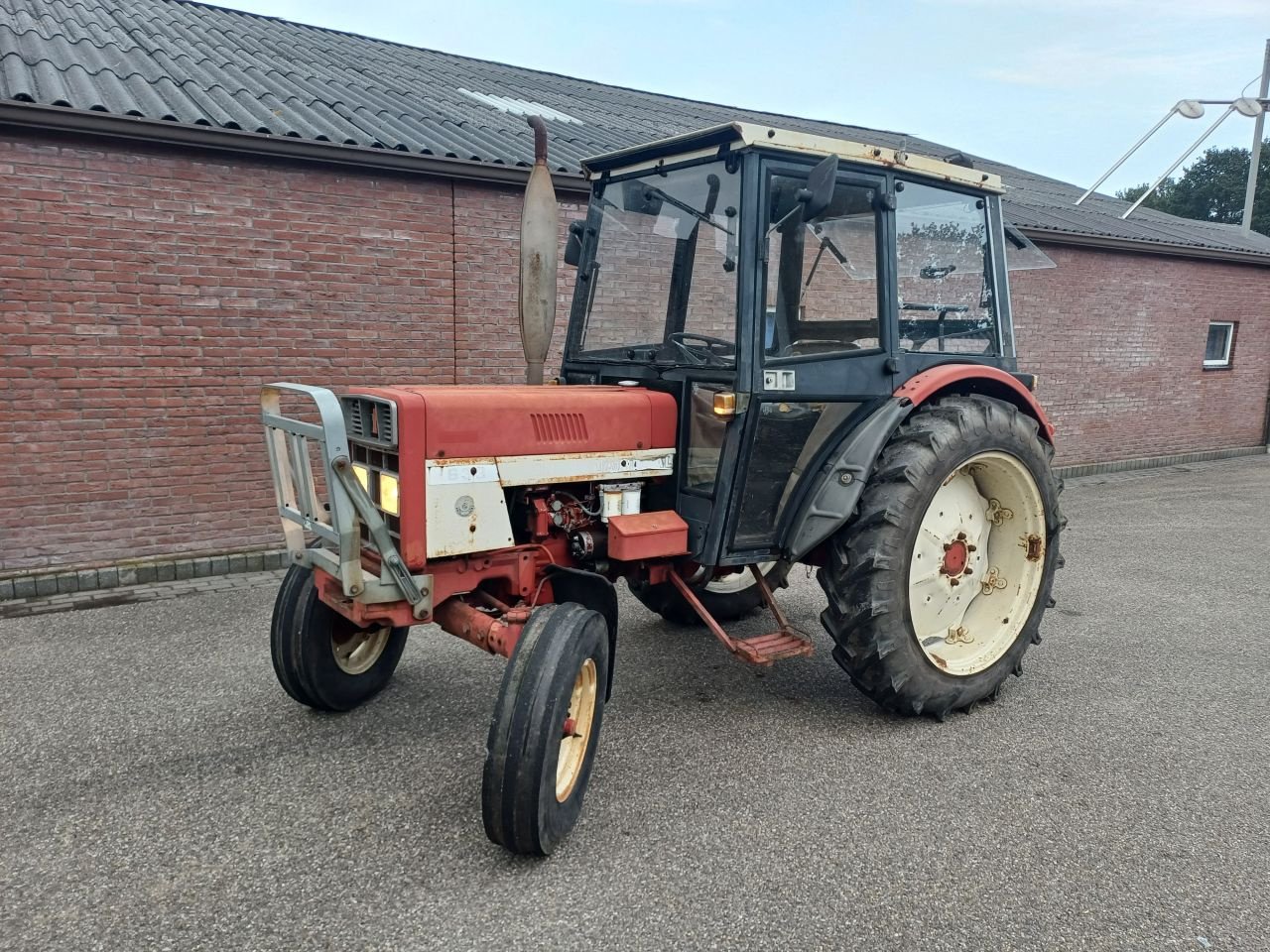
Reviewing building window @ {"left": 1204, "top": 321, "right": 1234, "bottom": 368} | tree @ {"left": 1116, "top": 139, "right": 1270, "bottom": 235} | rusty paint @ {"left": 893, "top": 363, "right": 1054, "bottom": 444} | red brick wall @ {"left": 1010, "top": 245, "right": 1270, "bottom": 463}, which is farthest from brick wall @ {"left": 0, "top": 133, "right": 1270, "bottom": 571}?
tree @ {"left": 1116, "top": 139, "right": 1270, "bottom": 235}

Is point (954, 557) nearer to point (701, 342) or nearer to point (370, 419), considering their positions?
point (701, 342)

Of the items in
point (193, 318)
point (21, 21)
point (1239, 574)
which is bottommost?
point (1239, 574)

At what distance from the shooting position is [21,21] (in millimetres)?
6371

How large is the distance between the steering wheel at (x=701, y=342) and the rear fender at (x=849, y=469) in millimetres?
619

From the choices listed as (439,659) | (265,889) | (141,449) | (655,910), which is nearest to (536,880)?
(655,910)

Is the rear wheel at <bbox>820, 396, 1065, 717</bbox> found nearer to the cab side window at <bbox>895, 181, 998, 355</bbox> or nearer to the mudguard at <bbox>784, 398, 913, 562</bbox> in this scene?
the mudguard at <bbox>784, 398, 913, 562</bbox>

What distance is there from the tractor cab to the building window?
32.7ft

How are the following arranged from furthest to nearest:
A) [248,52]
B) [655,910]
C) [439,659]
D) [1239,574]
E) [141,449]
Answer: [248,52] < [1239,574] < [141,449] < [439,659] < [655,910]

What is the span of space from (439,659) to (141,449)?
2.67 m

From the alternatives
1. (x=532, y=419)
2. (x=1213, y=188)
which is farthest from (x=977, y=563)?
(x=1213, y=188)

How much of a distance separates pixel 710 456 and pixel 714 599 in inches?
54.9

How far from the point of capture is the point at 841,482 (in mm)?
3287

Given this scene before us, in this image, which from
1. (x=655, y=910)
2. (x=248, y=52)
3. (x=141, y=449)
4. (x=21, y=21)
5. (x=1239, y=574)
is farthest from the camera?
(x=248, y=52)

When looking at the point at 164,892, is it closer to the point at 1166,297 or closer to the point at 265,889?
the point at 265,889
